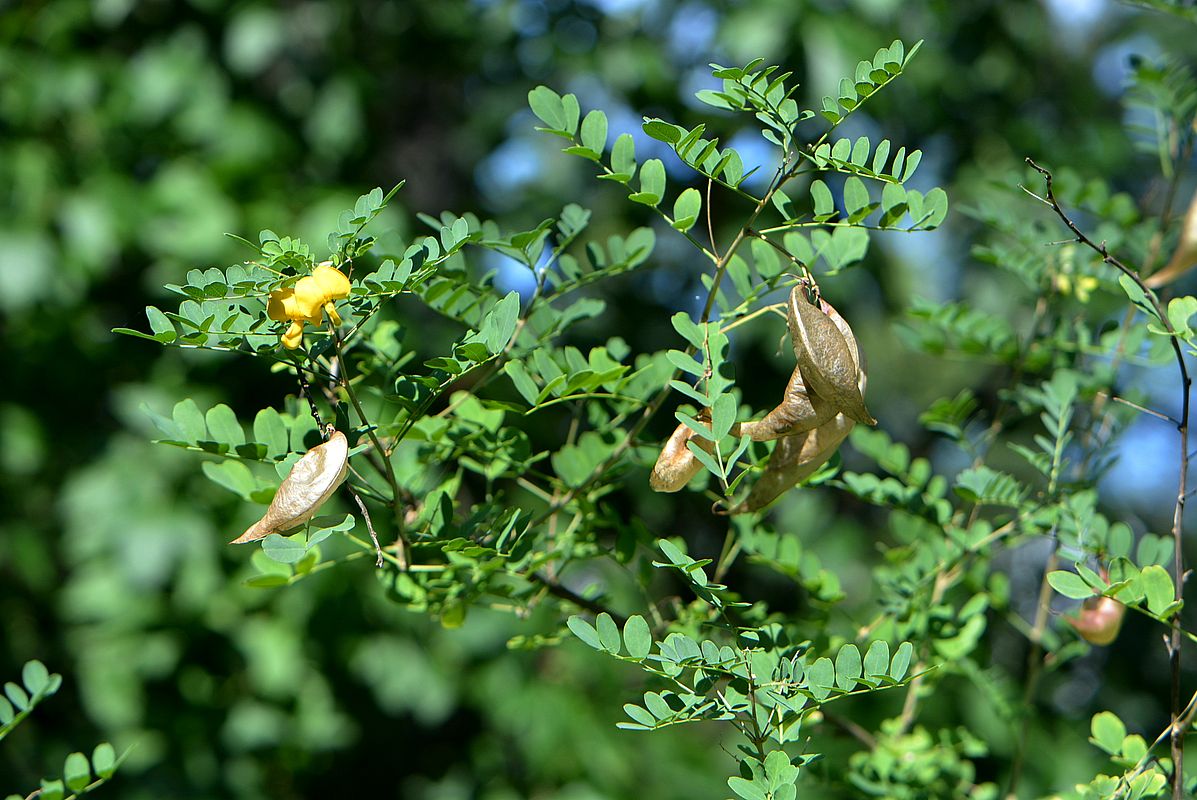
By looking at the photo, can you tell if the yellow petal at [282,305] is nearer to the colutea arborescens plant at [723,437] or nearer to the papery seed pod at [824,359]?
the colutea arborescens plant at [723,437]

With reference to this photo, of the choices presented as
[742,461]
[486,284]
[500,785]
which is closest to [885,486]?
[742,461]

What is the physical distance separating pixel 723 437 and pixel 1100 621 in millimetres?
219

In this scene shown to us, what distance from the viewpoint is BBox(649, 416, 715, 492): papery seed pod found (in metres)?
0.38

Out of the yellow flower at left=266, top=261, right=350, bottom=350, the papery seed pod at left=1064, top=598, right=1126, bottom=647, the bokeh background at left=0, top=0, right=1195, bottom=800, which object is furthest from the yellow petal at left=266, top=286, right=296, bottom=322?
the bokeh background at left=0, top=0, right=1195, bottom=800

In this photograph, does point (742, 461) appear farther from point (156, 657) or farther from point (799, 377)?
point (156, 657)

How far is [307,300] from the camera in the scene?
1.07 ft

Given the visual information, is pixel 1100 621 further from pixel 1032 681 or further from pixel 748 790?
pixel 748 790

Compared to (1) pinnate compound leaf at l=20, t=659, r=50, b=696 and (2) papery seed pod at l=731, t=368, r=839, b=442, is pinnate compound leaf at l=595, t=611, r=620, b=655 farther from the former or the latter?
(1) pinnate compound leaf at l=20, t=659, r=50, b=696

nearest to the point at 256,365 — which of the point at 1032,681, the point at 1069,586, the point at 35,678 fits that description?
the point at 35,678

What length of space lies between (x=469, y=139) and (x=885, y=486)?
47.3 inches

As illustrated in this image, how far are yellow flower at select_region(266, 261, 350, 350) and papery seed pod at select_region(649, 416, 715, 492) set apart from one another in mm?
120

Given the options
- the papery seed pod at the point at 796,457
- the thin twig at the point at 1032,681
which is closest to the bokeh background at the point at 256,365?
the thin twig at the point at 1032,681

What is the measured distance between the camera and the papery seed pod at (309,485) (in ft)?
1.05

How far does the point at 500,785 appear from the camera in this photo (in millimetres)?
1394
